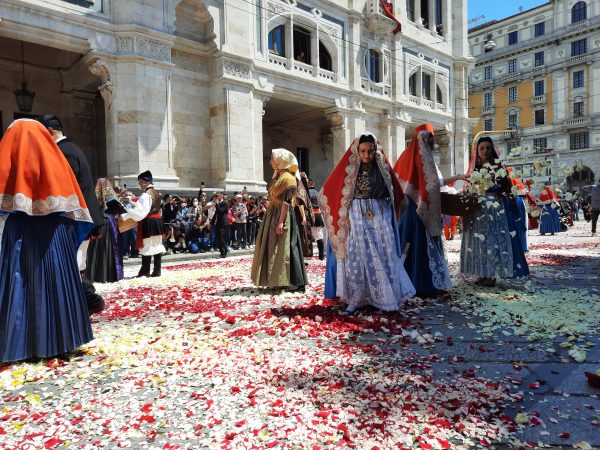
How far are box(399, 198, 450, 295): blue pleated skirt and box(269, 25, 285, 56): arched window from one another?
48.8 feet

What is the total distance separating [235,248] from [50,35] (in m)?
8.25

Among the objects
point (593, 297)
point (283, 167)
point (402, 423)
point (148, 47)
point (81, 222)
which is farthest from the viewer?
point (148, 47)

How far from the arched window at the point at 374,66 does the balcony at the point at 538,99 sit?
3497 cm

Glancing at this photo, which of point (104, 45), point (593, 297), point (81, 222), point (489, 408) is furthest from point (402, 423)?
point (104, 45)

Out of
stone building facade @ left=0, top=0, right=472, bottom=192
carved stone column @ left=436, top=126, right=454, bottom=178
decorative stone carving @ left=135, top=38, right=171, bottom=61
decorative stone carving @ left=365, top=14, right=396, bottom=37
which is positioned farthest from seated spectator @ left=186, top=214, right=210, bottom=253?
carved stone column @ left=436, top=126, right=454, bottom=178

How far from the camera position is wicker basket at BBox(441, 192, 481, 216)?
5574 millimetres

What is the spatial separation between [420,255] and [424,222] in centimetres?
42

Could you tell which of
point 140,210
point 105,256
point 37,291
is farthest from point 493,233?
point 105,256

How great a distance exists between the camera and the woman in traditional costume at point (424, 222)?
5316 millimetres

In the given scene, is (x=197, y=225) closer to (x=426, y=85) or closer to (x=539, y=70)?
(x=426, y=85)

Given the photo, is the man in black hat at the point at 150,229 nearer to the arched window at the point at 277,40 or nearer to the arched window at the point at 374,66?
the arched window at the point at 277,40

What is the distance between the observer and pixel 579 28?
1763 inches

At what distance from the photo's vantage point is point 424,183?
17.5 feet

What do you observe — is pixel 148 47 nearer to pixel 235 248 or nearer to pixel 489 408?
pixel 235 248
